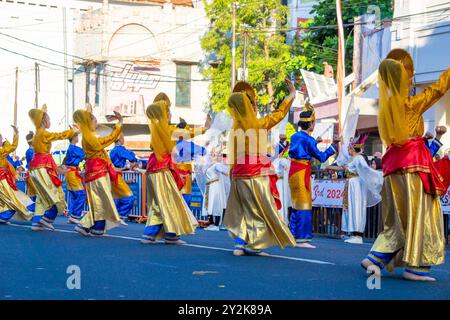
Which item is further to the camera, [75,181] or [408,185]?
[75,181]

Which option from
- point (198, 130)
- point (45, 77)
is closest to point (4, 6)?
point (45, 77)

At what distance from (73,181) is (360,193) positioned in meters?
6.25

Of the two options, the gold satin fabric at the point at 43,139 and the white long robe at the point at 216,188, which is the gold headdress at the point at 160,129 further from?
the white long robe at the point at 216,188

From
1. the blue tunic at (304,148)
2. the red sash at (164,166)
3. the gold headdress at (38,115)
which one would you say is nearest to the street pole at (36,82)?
the gold headdress at (38,115)

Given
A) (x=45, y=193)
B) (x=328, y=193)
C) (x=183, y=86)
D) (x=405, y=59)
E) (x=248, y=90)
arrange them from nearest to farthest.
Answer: (x=405, y=59)
(x=248, y=90)
(x=45, y=193)
(x=328, y=193)
(x=183, y=86)

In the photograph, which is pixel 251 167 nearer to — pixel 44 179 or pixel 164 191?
pixel 164 191

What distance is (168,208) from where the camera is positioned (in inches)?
497

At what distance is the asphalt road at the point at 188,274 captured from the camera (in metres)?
7.33

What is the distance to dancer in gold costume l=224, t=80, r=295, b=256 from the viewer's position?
10.6 metres

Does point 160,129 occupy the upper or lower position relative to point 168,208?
upper

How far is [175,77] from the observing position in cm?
4728

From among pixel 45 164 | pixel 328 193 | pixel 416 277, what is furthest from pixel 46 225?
pixel 416 277

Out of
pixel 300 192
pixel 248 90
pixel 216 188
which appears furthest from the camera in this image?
pixel 216 188

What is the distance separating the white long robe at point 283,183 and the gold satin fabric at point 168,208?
4.89 m
